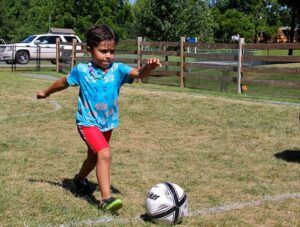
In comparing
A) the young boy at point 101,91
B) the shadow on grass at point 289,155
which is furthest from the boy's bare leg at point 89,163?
the shadow on grass at point 289,155

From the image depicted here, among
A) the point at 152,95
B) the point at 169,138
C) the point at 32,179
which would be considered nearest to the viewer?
the point at 32,179

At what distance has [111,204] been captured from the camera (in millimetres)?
4430

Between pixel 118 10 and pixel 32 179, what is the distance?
64.3 m

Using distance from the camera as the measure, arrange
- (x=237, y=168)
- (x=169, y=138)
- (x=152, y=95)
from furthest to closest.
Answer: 1. (x=152, y=95)
2. (x=169, y=138)
3. (x=237, y=168)

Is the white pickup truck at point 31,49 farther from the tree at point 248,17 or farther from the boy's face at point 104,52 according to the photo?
the tree at point 248,17

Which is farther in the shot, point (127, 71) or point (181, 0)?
point (181, 0)

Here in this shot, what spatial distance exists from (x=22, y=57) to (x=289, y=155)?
25460 millimetres

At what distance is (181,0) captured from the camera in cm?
3428

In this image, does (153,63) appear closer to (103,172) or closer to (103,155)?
(103,155)

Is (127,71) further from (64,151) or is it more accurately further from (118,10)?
(118,10)

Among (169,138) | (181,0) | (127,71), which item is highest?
(181,0)

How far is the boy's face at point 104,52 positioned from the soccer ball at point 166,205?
1.21 m

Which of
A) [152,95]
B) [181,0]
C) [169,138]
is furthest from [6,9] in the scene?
[169,138]

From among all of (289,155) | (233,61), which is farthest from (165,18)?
(289,155)
